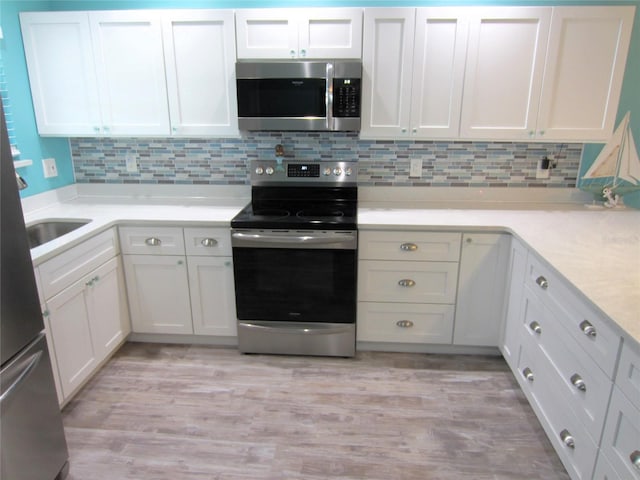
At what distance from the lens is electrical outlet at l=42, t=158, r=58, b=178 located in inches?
109

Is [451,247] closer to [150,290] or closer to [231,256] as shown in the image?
[231,256]

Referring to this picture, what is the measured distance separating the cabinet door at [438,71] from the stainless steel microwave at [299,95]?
36 cm

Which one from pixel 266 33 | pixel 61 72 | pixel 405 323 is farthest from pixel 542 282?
pixel 61 72

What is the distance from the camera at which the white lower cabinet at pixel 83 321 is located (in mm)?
2027

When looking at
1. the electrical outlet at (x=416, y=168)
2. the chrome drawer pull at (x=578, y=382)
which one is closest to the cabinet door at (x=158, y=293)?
the electrical outlet at (x=416, y=168)

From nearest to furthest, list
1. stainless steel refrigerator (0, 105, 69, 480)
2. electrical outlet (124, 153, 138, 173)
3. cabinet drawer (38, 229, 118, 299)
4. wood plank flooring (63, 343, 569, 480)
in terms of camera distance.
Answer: stainless steel refrigerator (0, 105, 69, 480) → wood plank flooring (63, 343, 569, 480) → cabinet drawer (38, 229, 118, 299) → electrical outlet (124, 153, 138, 173)

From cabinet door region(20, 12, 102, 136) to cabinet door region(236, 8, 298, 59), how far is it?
3.03 ft

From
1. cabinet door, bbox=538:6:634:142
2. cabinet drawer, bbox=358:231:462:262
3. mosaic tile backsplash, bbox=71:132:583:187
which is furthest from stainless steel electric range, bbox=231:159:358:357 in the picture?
cabinet door, bbox=538:6:634:142

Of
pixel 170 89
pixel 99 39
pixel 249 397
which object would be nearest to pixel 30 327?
pixel 249 397

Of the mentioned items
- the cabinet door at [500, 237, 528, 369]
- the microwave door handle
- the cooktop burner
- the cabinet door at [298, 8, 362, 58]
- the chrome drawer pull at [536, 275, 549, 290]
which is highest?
the cabinet door at [298, 8, 362, 58]

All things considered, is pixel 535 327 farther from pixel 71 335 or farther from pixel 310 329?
pixel 71 335

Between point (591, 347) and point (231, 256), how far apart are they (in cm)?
184

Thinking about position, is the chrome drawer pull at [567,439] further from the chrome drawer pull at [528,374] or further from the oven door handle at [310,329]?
the oven door handle at [310,329]

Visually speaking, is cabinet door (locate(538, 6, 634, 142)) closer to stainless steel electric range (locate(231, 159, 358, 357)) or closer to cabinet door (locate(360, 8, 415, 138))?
cabinet door (locate(360, 8, 415, 138))
